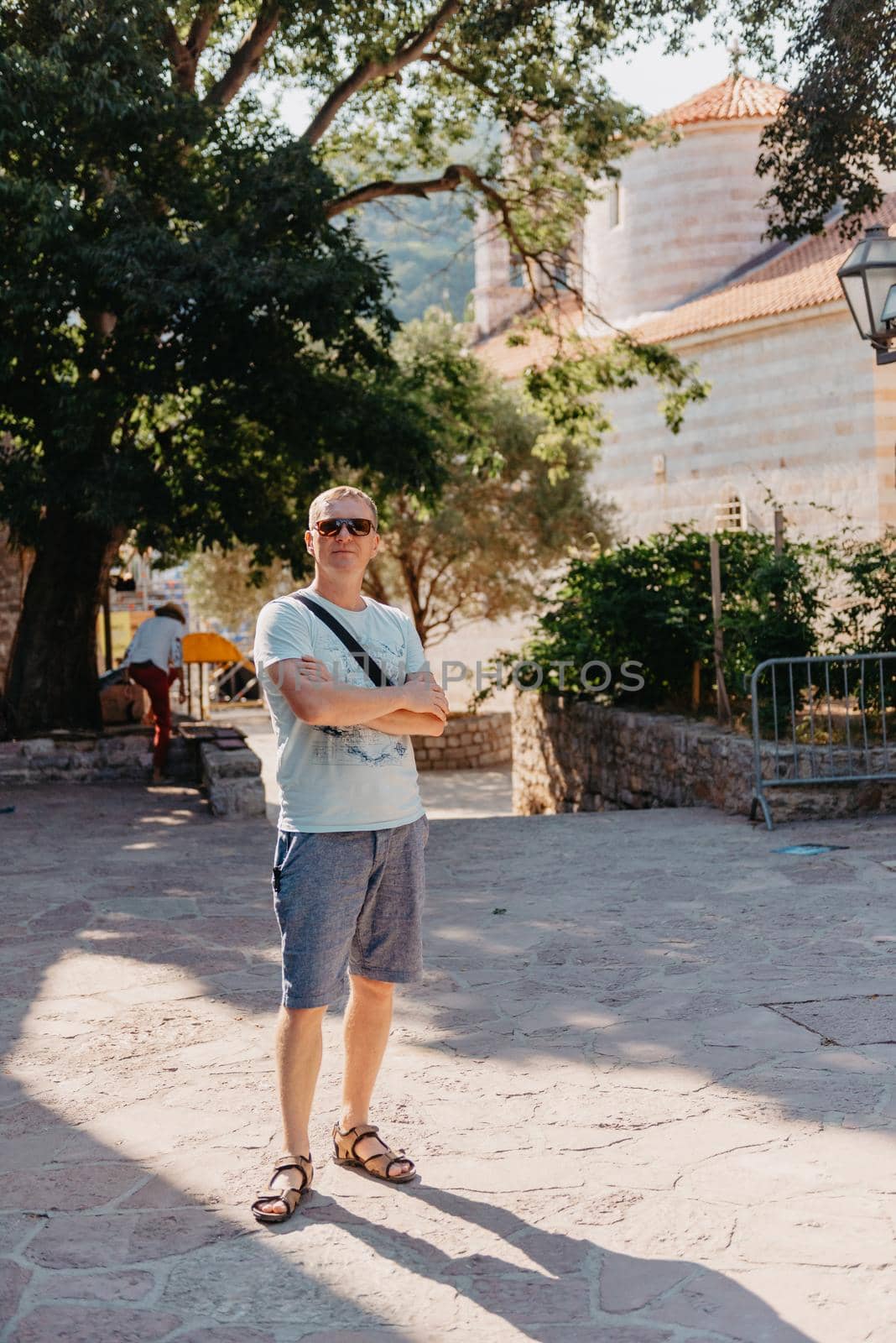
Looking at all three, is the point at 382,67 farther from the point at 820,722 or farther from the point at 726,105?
the point at 726,105

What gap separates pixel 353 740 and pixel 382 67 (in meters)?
12.7

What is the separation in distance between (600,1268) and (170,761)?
1143cm

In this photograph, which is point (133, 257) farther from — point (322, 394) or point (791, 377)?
point (791, 377)

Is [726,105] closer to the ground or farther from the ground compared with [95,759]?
farther from the ground

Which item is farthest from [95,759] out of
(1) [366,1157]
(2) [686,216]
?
(2) [686,216]

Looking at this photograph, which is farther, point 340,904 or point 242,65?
point 242,65

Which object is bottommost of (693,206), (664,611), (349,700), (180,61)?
(349,700)

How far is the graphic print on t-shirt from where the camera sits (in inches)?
143

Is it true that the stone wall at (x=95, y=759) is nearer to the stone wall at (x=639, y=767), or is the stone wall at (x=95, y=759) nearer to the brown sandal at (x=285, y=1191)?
the stone wall at (x=639, y=767)

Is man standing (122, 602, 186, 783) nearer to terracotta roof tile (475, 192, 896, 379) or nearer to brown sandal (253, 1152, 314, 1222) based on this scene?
brown sandal (253, 1152, 314, 1222)

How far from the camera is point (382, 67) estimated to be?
1445 centimetres

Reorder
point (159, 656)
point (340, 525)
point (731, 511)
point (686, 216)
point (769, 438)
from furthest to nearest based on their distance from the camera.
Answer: point (686, 216) → point (731, 511) → point (769, 438) → point (159, 656) → point (340, 525)

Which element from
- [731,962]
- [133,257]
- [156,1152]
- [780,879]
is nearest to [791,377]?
[133,257]

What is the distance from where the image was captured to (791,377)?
2723cm
